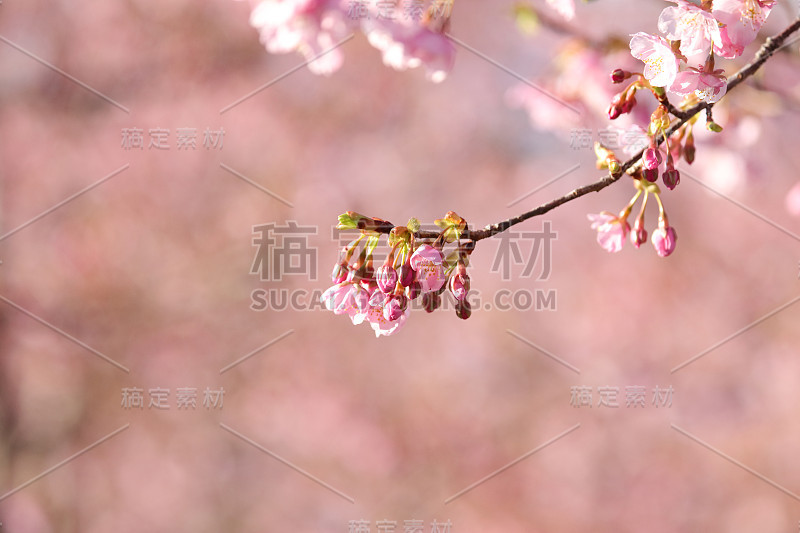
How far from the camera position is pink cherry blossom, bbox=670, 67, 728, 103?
2.56 ft

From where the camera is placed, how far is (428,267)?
79cm

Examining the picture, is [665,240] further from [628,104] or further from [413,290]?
[413,290]

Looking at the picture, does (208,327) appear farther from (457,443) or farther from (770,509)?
(770,509)

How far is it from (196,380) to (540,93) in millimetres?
2752

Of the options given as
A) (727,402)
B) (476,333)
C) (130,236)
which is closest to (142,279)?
(130,236)

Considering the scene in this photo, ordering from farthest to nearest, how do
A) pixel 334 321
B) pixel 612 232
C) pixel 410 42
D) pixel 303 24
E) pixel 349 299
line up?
pixel 334 321
pixel 303 24
pixel 410 42
pixel 612 232
pixel 349 299

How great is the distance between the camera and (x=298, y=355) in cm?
413

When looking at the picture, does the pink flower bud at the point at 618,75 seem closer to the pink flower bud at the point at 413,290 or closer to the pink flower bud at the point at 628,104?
the pink flower bud at the point at 628,104

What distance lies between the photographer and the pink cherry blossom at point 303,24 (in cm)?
136

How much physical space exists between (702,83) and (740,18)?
0.10 metres

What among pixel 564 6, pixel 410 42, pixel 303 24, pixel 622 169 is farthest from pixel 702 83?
pixel 303 24

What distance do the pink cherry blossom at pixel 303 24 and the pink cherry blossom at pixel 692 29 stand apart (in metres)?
0.77

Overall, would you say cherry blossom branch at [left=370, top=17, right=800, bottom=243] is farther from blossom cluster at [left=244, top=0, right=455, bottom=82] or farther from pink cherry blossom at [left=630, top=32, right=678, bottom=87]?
blossom cluster at [left=244, top=0, right=455, bottom=82]

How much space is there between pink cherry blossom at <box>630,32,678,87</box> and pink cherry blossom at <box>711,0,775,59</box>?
0.07 meters
